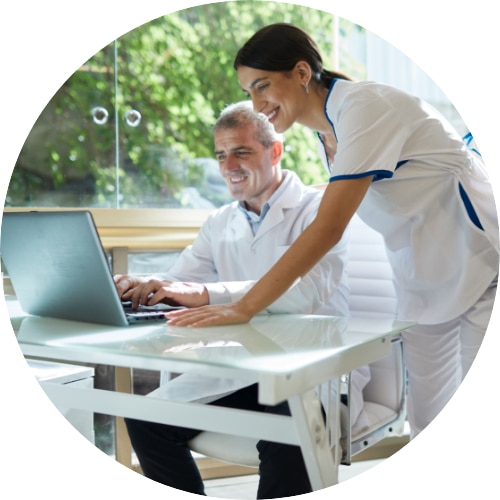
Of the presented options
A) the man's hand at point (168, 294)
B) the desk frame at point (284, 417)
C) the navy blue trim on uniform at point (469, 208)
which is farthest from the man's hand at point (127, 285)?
the navy blue trim on uniform at point (469, 208)

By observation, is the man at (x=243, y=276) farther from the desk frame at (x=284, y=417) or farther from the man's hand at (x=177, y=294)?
the desk frame at (x=284, y=417)

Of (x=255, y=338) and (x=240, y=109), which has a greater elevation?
(x=240, y=109)

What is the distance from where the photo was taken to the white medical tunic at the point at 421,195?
1492 mm

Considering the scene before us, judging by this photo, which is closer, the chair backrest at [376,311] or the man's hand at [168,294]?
the man's hand at [168,294]

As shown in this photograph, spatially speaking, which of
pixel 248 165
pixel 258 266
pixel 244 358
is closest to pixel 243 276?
pixel 258 266

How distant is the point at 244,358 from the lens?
101 cm

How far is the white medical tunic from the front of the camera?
1.49 meters

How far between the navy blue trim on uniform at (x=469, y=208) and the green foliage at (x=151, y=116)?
1.26m

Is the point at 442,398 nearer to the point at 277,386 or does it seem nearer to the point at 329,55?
the point at 277,386

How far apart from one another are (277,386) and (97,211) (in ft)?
4.76

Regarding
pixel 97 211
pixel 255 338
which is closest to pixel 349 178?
pixel 255 338

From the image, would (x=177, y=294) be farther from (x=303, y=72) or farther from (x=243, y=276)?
(x=303, y=72)

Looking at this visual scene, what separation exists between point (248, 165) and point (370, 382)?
64cm

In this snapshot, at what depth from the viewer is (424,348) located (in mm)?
1793
